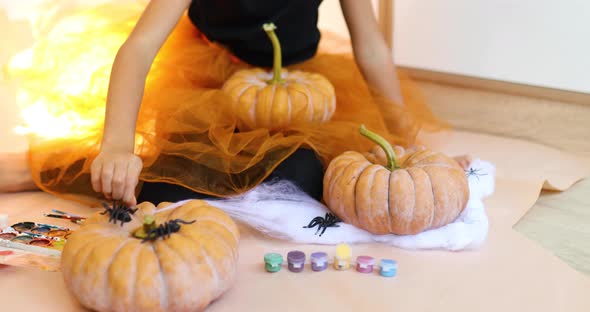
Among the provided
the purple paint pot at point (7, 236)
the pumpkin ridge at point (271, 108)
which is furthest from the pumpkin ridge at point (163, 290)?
the pumpkin ridge at point (271, 108)

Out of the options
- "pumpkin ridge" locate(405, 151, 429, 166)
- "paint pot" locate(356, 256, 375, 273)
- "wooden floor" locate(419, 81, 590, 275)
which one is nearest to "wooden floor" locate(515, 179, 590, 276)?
"wooden floor" locate(419, 81, 590, 275)

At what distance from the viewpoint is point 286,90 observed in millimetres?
1629

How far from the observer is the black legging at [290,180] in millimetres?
1515

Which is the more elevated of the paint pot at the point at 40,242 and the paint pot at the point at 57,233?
the paint pot at the point at 40,242

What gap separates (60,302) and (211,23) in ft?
2.68

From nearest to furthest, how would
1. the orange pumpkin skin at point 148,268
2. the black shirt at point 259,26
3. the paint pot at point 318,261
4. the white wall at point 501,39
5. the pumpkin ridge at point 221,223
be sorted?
1. the orange pumpkin skin at point 148,268
2. the pumpkin ridge at point 221,223
3. the paint pot at point 318,261
4. the black shirt at point 259,26
5. the white wall at point 501,39

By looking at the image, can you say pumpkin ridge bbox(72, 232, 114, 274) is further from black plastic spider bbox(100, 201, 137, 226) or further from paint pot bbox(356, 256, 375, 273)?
paint pot bbox(356, 256, 375, 273)

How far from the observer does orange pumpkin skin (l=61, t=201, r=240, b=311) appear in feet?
3.66

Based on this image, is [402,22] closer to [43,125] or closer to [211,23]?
[211,23]

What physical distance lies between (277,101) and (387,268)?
0.48 m

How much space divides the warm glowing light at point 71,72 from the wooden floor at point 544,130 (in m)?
1.00

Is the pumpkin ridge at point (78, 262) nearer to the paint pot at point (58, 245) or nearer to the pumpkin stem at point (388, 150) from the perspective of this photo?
the paint pot at point (58, 245)

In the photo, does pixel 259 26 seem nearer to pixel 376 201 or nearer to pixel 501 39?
pixel 376 201

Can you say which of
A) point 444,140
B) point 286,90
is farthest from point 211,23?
point 444,140
